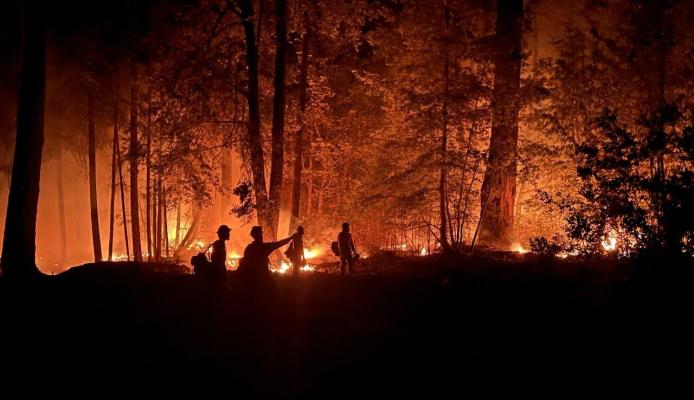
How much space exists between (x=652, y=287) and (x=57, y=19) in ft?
58.1

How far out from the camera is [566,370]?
5.52 meters

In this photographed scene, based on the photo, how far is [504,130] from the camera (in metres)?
11.5

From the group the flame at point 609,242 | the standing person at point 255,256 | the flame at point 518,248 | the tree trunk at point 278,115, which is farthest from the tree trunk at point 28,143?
the flame at point 518,248

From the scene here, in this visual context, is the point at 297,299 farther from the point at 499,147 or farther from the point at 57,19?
the point at 57,19

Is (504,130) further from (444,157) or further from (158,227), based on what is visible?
(158,227)

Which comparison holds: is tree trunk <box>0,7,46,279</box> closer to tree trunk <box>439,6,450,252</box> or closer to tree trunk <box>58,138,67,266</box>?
tree trunk <box>439,6,450,252</box>

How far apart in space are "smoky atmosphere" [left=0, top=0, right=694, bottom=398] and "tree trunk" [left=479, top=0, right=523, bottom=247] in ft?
0.19

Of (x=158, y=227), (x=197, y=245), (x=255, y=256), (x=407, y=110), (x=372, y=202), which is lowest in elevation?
(x=197, y=245)

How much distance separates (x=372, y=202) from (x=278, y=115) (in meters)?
3.32

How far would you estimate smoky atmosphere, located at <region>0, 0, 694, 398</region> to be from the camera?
5.83m

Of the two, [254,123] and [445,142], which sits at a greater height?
[254,123]

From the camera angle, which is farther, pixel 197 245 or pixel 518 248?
pixel 197 245

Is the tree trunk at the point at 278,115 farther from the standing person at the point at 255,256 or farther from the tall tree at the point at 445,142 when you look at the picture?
the standing person at the point at 255,256

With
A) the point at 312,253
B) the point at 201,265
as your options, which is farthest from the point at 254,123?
the point at 201,265
